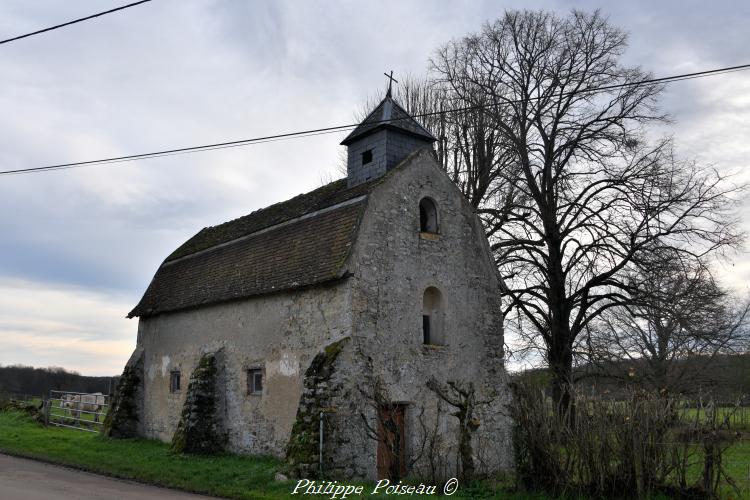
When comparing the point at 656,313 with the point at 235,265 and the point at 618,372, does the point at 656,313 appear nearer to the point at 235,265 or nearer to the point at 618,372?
the point at 618,372

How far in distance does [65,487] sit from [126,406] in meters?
11.8

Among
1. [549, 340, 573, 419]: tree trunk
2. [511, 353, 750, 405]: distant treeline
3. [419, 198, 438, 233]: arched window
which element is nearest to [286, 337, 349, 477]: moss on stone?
[419, 198, 438, 233]: arched window

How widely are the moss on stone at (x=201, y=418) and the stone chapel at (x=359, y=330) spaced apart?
41 mm

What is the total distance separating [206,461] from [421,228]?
29.9 ft

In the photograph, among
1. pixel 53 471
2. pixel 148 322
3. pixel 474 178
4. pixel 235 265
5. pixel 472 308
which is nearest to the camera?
pixel 53 471

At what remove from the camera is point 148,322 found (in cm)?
2591

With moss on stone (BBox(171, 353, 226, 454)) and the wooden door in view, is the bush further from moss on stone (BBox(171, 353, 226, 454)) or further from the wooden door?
moss on stone (BBox(171, 353, 226, 454))

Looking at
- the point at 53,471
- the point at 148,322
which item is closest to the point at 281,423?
the point at 53,471

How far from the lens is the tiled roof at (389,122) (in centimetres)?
2040

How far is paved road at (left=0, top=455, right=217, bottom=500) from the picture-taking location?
12423 mm

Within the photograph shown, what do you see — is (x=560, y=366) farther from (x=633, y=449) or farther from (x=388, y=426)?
(x=388, y=426)

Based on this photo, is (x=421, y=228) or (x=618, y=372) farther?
(x=618, y=372)

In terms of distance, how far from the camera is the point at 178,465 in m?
17.7

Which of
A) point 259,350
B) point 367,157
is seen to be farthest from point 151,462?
point 367,157
